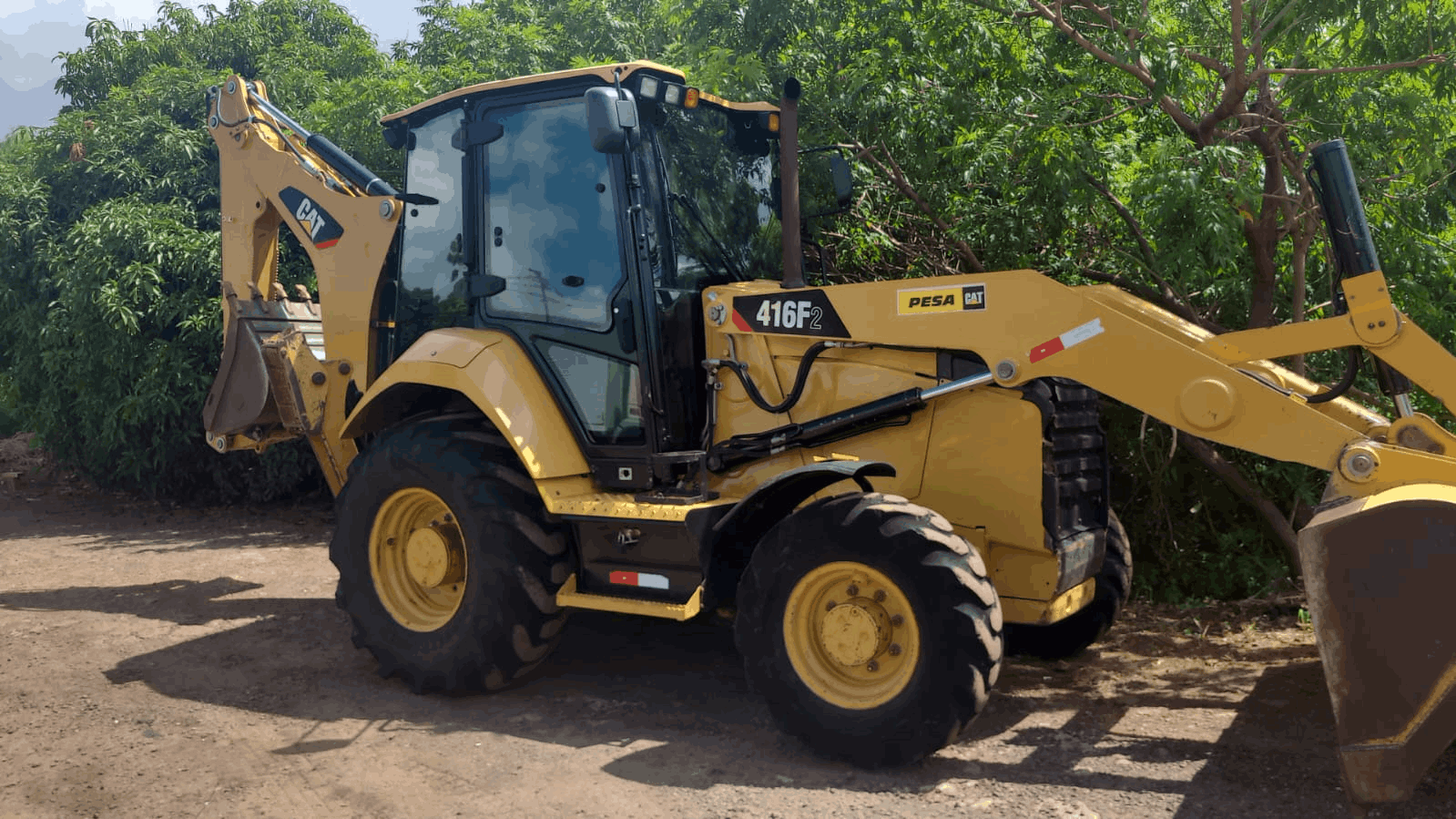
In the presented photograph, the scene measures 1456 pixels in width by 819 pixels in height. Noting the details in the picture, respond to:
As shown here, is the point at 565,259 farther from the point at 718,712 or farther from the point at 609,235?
the point at 718,712

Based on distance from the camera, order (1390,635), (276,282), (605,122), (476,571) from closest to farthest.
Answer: (1390,635)
(605,122)
(476,571)
(276,282)

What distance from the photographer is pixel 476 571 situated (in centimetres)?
520

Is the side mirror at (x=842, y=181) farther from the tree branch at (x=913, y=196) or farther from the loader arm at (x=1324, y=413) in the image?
the tree branch at (x=913, y=196)

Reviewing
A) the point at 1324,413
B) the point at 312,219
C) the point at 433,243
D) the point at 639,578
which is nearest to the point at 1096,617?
the point at 1324,413

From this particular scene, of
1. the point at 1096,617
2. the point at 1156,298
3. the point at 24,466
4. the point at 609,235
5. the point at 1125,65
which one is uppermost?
the point at 1125,65

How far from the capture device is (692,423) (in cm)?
540

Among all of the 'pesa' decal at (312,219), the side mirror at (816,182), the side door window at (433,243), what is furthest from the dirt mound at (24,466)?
the side mirror at (816,182)

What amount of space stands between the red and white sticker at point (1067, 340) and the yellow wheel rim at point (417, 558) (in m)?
2.78

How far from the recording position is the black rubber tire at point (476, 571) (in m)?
5.18

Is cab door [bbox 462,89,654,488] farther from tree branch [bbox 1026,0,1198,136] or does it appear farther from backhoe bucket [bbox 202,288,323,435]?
tree branch [bbox 1026,0,1198,136]

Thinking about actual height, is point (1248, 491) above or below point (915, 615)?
above

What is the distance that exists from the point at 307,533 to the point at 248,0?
8857mm


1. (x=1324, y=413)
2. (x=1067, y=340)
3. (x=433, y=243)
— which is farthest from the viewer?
(x=433, y=243)

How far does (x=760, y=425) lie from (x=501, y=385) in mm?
1220
